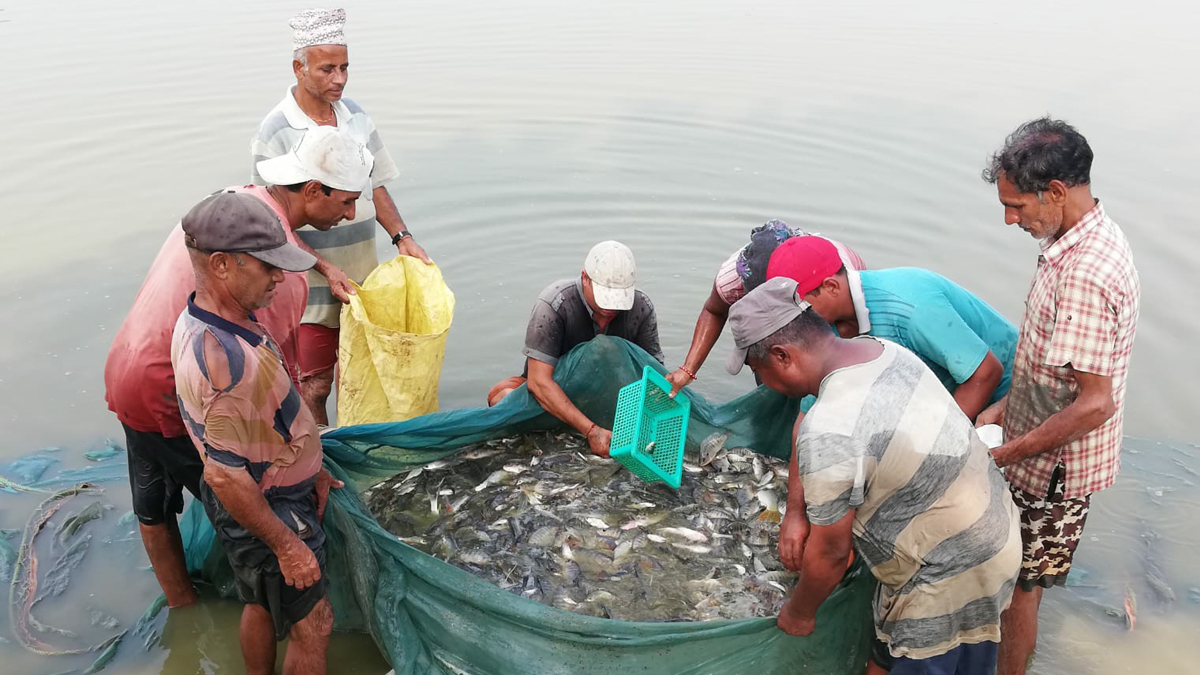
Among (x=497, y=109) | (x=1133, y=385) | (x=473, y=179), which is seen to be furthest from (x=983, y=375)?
(x=497, y=109)

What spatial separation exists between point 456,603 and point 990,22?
55.6 feet

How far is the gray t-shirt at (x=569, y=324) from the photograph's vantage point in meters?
4.83

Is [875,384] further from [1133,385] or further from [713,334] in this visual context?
[1133,385]

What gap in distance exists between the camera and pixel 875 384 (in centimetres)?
280

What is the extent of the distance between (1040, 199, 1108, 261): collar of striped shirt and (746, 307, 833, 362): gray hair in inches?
39.0

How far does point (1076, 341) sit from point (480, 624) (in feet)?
7.68

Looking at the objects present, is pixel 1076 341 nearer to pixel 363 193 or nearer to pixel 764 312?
pixel 764 312

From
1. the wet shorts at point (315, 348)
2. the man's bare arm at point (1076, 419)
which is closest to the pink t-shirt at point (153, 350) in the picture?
the wet shorts at point (315, 348)

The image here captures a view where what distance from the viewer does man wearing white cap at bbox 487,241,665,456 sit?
15.2 ft

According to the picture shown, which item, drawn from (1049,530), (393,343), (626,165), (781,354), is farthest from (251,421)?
(626,165)

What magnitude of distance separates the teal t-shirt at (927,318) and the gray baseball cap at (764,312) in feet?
3.29

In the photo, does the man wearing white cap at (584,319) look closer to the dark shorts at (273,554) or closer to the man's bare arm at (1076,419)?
the dark shorts at (273,554)

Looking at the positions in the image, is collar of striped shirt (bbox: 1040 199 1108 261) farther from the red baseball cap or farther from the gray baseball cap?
the gray baseball cap

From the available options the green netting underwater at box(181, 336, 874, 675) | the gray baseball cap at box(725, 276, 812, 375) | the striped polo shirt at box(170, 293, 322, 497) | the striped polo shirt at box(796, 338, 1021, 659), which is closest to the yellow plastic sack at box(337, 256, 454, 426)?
the green netting underwater at box(181, 336, 874, 675)
